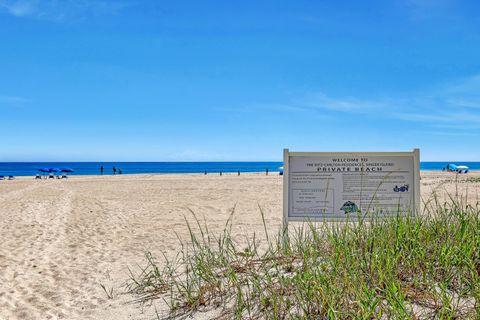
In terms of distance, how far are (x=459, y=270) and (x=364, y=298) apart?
1.01 meters

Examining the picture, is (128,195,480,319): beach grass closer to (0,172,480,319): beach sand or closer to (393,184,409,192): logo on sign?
(0,172,480,319): beach sand

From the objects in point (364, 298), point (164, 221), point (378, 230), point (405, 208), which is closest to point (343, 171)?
point (405, 208)

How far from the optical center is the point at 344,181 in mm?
6473

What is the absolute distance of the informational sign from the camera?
253 inches

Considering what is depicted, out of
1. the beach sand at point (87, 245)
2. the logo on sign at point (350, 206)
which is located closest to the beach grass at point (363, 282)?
the beach sand at point (87, 245)

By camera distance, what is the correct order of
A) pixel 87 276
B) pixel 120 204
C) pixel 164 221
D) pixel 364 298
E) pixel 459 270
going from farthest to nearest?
pixel 120 204, pixel 164 221, pixel 87 276, pixel 459 270, pixel 364 298

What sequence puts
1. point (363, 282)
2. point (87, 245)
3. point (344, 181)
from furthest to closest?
point (87, 245) → point (344, 181) → point (363, 282)

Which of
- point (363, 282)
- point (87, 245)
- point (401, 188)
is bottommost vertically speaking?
point (87, 245)

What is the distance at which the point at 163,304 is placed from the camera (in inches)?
174

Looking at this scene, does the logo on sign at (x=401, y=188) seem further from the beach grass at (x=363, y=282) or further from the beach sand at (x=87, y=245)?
the beach grass at (x=363, y=282)

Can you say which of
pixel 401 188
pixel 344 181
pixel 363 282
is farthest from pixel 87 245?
pixel 363 282

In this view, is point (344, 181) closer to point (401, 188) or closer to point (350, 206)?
point (350, 206)

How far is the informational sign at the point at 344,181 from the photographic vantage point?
643 cm

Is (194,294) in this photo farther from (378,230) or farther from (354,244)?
(378,230)
